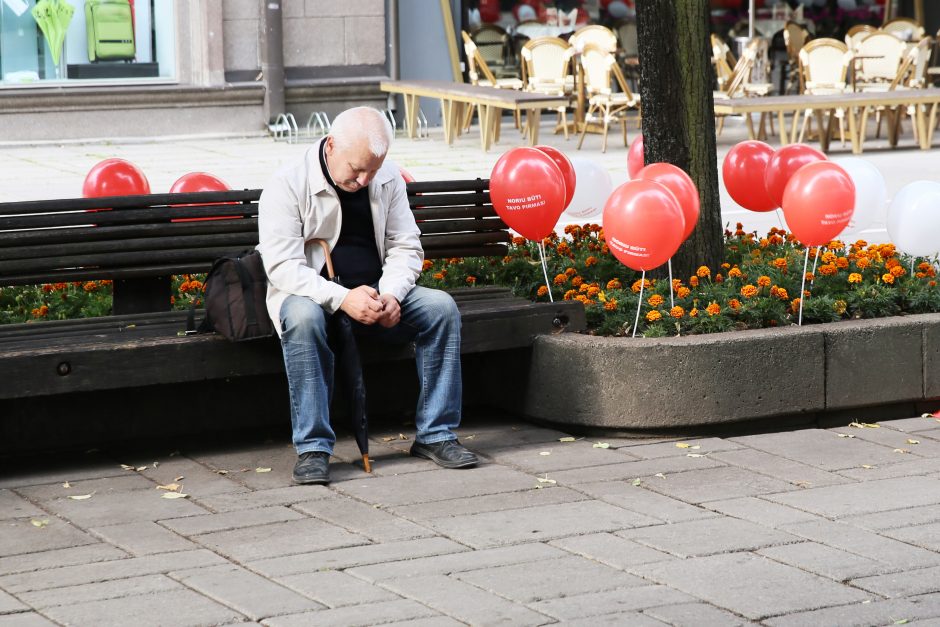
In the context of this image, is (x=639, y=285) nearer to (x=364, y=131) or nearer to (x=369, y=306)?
(x=369, y=306)

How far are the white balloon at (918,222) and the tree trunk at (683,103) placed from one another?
0.77 meters

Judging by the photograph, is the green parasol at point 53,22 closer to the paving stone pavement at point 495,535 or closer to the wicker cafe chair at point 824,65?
the wicker cafe chair at point 824,65

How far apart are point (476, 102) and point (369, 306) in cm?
1085

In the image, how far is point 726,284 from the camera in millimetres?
6324

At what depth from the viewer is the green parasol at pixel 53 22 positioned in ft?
56.2

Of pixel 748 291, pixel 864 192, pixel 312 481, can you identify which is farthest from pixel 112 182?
pixel 864 192

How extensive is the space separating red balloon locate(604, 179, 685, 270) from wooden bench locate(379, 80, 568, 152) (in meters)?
9.21

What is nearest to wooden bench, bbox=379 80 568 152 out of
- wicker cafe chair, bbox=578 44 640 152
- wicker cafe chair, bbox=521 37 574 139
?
wicker cafe chair, bbox=578 44 640 152

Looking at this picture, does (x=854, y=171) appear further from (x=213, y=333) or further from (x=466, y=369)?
(x=213, y=333)

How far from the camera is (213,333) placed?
5379 mm

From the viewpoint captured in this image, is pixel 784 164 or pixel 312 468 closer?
pixel 312 468

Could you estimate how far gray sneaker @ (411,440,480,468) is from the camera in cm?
533

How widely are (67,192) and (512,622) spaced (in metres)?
9.53

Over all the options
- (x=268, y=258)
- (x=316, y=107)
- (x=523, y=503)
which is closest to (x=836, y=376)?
(x=523, y=503)
